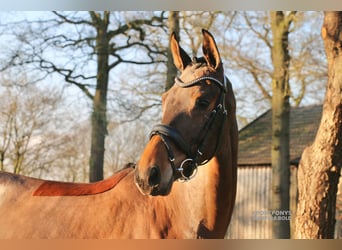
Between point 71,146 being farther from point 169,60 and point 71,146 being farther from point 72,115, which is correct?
point 169,60

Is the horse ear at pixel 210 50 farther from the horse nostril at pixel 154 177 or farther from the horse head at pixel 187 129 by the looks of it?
the horse nostril at pixel 154 177

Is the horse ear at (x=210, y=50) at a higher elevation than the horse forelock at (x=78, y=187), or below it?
higher

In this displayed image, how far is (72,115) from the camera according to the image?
3.46 m

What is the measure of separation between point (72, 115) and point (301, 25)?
192 cm

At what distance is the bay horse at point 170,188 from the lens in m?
2.00

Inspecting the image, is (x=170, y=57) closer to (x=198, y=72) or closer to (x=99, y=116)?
(x=99, y=116)

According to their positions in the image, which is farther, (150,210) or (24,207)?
(24,207)

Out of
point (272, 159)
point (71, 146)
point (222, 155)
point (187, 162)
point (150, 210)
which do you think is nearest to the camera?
point (187, 162)

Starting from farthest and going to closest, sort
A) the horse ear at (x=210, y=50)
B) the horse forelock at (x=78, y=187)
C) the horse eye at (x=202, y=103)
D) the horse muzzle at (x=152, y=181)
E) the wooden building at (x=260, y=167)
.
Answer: the wooden building at (x=260, y=167), the horse forelock at (x=78, y=187), the horse ear at (x=210, y=50), the horse eye at (x=202, y=103), the horse muzzle at (x=152, y=181)

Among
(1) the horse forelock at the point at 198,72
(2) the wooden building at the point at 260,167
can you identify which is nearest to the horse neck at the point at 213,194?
(1) the horse forelock at the point at 198,72

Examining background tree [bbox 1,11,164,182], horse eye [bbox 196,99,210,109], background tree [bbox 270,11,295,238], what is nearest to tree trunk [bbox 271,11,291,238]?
background tree [bbox 270,11,295,238]

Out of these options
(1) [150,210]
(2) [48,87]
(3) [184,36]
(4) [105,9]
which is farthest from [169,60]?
(1) [150,210]

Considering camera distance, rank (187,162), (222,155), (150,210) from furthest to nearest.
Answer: (150,210), (222,155), (187,162)

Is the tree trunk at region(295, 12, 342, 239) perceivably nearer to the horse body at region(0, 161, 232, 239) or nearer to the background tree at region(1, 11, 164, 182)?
the background tree at region(1, 11, 164, 182)
